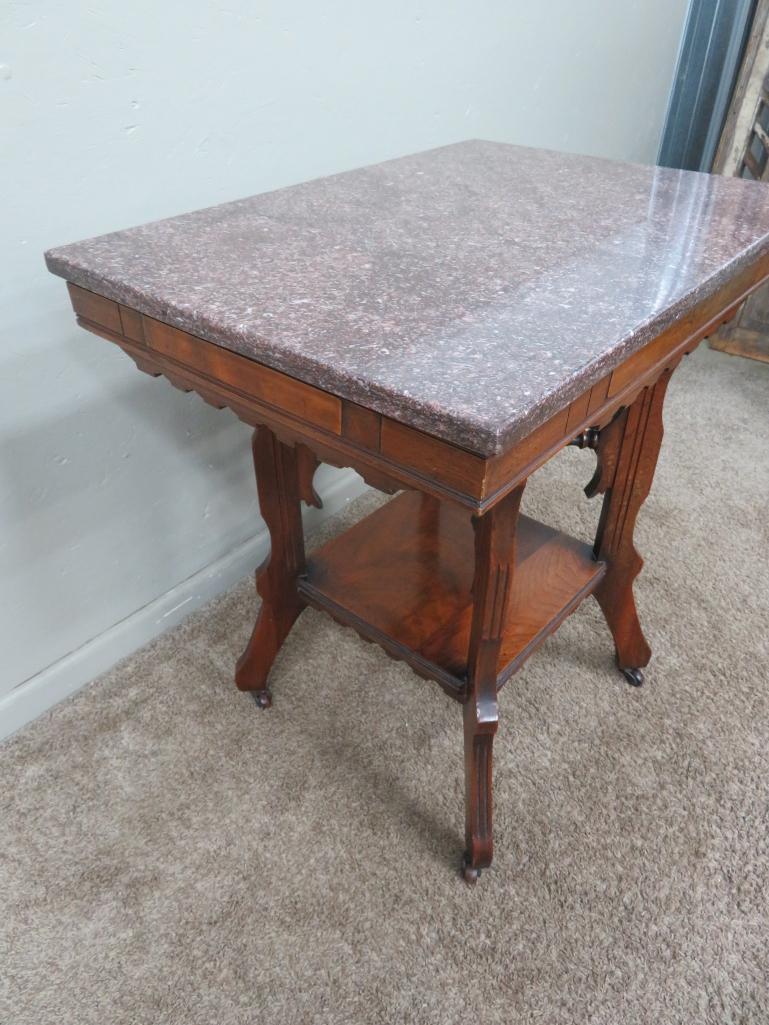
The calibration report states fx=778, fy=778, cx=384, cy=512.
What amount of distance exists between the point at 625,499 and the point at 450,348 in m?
0.64

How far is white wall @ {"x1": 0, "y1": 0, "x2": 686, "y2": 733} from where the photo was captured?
106 centimetres

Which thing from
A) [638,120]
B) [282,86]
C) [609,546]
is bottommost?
[609,546]

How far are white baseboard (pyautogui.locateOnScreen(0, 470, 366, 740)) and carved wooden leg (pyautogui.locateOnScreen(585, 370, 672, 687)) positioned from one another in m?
0.75

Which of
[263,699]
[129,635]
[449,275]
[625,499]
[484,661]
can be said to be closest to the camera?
[449,275]

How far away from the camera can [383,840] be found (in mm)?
1188

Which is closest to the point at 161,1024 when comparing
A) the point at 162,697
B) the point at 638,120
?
the point at 162,697

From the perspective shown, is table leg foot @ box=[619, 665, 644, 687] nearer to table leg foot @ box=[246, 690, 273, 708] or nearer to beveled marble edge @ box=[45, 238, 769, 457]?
table leg foot @ box=[246, 690, 273, 708]

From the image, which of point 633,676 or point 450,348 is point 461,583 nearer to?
point 633,676

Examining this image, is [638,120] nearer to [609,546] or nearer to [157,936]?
[609,546]

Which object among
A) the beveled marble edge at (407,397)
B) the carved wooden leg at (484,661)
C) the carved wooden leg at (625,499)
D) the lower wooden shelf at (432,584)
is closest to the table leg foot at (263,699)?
the lower wooden shelf at (432,584)

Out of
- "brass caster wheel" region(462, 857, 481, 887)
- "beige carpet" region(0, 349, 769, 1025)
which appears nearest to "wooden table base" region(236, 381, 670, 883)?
"brass caster wheel" region(462, 857, 481, 887)

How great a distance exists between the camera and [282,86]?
4.30 feet

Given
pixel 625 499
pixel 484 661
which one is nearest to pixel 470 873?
pixel 484 661

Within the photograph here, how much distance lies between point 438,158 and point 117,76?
507mm
